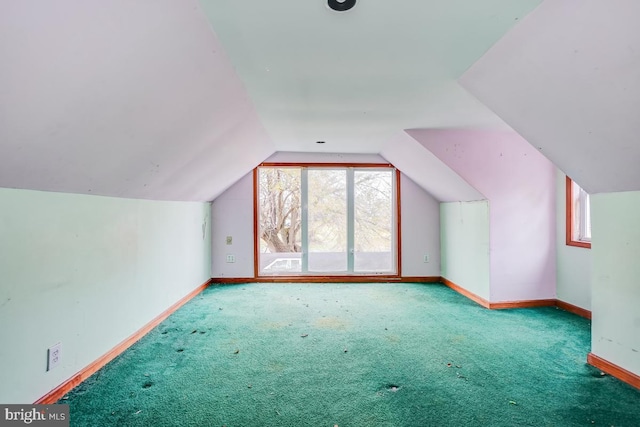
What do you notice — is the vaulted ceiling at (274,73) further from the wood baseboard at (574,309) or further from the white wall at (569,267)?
the wood baseboard at (574,309)

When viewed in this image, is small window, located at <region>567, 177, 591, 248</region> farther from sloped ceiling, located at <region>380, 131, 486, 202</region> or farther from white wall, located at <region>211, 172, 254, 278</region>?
white wall, located at <region>211, 172, 254, 278</region>

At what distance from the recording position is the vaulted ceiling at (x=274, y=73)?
1.18 meters

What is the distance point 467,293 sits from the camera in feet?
13.4

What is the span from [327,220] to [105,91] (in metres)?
3.74

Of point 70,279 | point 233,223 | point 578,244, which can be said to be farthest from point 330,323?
point 578,244

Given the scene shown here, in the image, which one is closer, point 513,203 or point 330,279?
point 513,203

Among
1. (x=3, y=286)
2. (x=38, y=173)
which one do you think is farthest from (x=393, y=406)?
(x=38, y=173)

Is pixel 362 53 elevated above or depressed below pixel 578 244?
above

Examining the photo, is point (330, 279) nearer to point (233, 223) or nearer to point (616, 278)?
point (233, 223)

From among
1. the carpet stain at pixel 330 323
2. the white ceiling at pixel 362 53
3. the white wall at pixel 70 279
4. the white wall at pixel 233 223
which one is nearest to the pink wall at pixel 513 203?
the white ceiling at pixel 362 53

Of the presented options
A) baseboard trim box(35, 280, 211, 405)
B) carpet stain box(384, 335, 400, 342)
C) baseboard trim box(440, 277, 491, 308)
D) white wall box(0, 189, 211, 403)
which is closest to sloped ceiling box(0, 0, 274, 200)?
white wall box(0, 189, 211, 403)

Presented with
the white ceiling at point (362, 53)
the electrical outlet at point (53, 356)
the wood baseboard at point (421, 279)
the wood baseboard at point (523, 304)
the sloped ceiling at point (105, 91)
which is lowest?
the wood baseboard at point (523, 304)

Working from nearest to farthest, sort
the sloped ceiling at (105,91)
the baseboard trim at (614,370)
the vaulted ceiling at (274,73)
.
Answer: the sloped ceiling at (105,91) < the vaulted ceiling at (274,73) < the baseboard trim at (614,370)

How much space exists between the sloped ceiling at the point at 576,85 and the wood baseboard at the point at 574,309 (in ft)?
5.52
